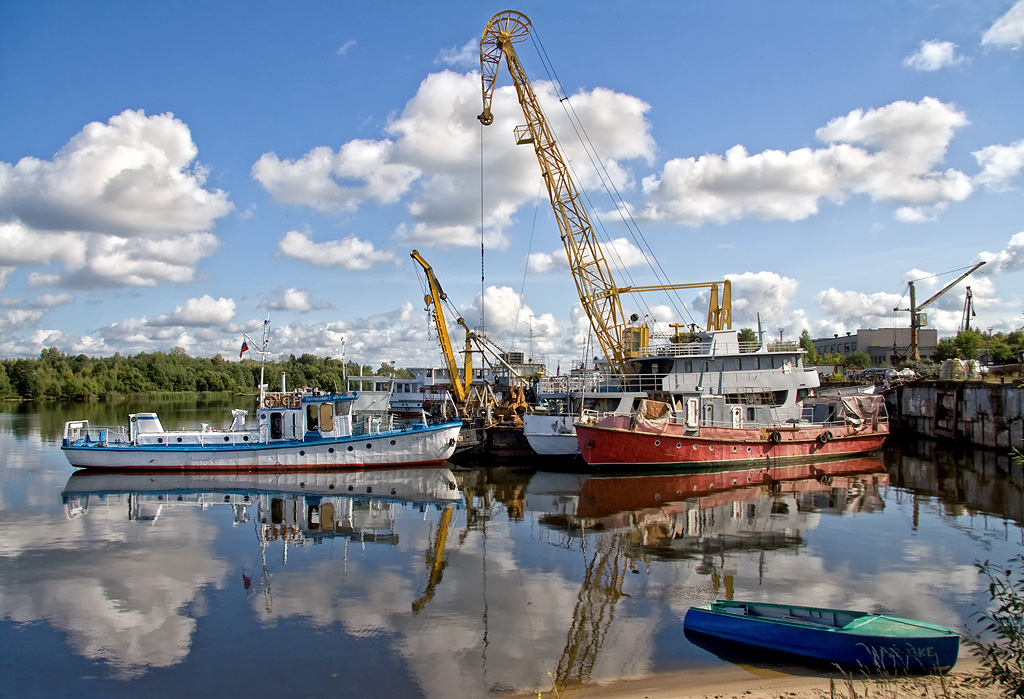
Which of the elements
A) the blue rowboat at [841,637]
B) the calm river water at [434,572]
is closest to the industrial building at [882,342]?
the calm river water at [434,572]

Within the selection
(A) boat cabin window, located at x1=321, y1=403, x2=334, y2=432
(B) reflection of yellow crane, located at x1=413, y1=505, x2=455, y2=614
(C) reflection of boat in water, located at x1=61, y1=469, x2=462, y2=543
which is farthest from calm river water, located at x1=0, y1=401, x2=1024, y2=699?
(A) boat cabin window, located at x1=321, y1=403, x2=334, y2=432

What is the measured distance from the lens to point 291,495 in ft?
84.3

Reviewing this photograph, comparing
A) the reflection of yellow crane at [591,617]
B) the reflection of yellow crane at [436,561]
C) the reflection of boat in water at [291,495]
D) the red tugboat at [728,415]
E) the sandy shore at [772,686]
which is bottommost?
the reflection of boat in water at [291,495]

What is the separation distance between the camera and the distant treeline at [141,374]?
343ft

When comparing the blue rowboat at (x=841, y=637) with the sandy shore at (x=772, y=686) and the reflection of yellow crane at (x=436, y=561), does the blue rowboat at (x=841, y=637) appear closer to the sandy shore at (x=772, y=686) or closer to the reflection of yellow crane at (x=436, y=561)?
the sandy shore at (x=772, y=686)

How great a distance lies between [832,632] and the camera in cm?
955

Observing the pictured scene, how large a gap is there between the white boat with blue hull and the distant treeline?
5558cm

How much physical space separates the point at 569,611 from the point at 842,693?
17.0ft

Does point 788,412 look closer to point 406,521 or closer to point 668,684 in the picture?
point 406,521

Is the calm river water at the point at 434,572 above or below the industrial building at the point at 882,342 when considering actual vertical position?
below

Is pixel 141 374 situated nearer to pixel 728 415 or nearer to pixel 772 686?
pixel 728 415

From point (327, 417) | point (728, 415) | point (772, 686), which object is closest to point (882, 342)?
point (728, 415)

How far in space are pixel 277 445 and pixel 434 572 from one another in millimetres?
17253

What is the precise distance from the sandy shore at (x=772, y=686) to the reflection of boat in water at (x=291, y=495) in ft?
34.6
